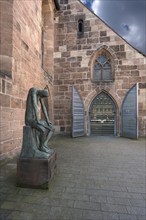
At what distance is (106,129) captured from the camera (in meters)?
11.1

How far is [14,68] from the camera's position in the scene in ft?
15.7

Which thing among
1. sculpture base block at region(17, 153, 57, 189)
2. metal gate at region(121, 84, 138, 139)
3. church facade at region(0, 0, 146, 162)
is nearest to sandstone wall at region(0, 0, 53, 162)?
sculpture base block at region(17, 153, 57, 189)

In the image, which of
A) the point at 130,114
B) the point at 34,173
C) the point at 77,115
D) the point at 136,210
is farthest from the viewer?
the point at 77,115

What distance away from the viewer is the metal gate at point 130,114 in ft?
26.4

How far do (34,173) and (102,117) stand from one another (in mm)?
11305

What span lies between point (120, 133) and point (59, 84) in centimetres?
419

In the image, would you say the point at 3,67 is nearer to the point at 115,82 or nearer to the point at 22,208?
the point at 22,208

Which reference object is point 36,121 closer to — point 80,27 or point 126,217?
point 126,217

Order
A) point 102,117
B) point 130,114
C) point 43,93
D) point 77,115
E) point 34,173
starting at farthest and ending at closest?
1. point 102,117
2. point 77,115
3. point 130,114
4. point 43,93
5. point 34,173

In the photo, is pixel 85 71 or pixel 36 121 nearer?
pixel 36 121

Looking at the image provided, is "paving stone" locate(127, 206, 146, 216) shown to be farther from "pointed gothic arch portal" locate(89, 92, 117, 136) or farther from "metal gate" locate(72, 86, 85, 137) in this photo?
"pointed gothic arch portal" locate(89, 92, 117, 136)

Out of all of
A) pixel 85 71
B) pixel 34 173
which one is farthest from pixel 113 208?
pixel 85 71

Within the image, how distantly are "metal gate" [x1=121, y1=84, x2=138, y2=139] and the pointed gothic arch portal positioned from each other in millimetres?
507

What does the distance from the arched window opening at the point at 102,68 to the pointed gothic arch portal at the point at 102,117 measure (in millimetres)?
906
